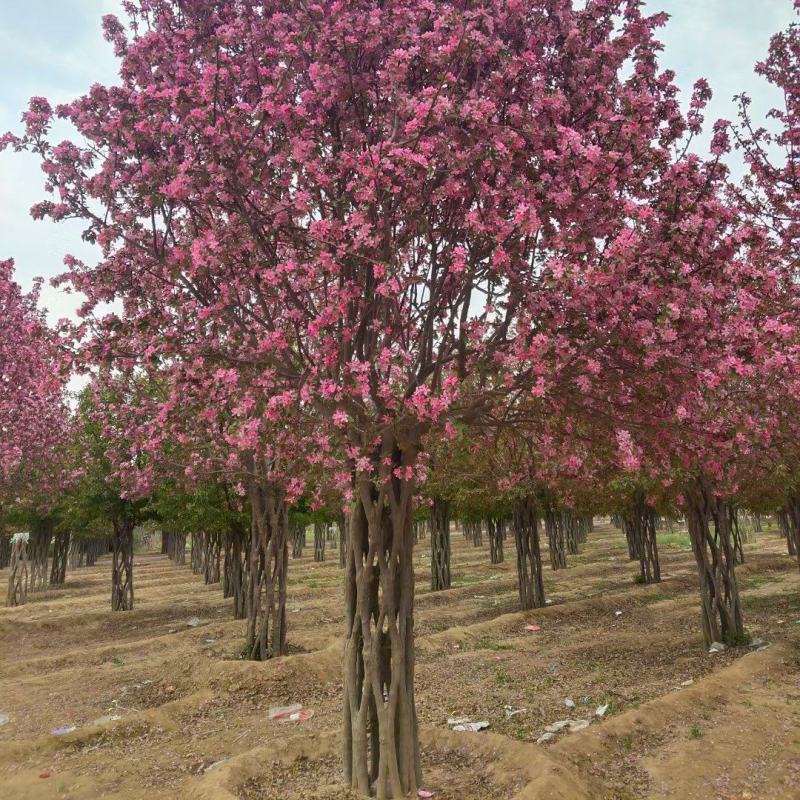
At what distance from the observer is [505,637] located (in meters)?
16.8

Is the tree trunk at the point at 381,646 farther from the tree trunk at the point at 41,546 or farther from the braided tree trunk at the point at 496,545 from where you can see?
the tree trunk at the point at 41,546

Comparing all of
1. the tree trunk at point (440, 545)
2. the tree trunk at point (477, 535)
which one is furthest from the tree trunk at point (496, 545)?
the tree trunk at point (477, 535)

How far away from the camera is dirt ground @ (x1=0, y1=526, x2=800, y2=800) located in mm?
7297

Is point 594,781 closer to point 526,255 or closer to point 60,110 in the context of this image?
point 526,255

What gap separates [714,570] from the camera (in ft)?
46.7

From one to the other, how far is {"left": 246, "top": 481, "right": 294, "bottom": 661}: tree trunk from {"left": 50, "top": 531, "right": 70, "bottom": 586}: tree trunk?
92.1 feet

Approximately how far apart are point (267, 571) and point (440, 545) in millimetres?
13658

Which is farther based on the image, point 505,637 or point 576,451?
point 505,637

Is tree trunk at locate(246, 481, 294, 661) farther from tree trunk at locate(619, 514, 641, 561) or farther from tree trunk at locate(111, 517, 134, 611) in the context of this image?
tree trunk at locate(619, 514, 641, 561)

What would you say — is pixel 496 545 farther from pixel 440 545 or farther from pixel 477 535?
pixel 477 535

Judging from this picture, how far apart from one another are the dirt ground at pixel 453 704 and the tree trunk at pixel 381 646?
0.50 m

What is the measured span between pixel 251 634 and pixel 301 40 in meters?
12.7

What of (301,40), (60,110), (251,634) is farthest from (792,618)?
(60,110)

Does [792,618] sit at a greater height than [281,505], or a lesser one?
lesser
